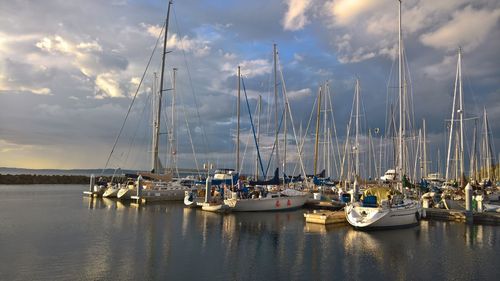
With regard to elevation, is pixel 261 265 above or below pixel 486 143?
below

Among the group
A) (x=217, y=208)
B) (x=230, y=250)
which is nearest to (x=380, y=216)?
(x=230, y=250)

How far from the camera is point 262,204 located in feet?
123

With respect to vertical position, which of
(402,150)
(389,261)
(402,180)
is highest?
(402,150)

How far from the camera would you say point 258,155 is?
48.3 meters

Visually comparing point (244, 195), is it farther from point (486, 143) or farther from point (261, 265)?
point (486, 143)

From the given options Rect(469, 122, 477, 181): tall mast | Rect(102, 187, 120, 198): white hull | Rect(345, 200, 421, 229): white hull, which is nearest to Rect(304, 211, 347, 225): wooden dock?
Rect(345, 200, 421, 229): white hull

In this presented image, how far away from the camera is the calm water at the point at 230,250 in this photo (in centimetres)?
1573

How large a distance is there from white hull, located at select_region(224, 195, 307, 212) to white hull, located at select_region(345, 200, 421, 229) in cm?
1046

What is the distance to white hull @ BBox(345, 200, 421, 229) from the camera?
88.6 feet

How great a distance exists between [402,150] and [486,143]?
4585cm

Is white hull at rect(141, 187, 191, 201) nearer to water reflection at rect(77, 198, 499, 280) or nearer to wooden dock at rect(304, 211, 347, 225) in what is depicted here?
water reflection at rect(77, 198, 499, 280)

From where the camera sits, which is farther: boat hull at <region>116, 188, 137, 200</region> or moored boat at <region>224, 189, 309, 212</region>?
boat hull at <region>116, 188, 137, 200</region>

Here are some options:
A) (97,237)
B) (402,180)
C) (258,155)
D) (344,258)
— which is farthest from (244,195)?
(344,258)

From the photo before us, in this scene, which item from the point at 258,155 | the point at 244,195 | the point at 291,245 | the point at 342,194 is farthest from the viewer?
the point at 258,155
